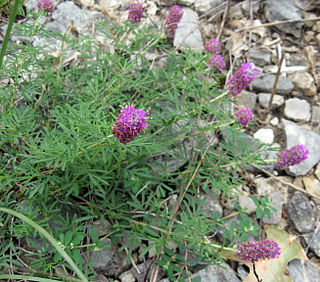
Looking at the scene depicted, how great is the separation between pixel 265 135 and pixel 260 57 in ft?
4.57

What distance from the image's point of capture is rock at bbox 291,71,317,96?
435cm

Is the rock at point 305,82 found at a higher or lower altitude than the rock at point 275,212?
higher

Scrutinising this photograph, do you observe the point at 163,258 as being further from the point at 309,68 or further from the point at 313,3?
the point at 313,3

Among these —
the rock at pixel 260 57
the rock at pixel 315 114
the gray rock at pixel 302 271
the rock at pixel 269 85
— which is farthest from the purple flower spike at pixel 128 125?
the rock at pixel 260 57

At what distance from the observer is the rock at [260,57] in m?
4.63

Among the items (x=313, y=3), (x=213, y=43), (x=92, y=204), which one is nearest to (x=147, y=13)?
(x=213, y=43)

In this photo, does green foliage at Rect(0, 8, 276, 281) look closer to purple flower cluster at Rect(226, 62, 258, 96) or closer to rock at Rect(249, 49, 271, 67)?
purple flower cluster at Rect(226, 62, 258, 96)

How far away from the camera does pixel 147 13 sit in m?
4.61

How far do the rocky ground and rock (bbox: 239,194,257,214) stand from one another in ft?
0.04

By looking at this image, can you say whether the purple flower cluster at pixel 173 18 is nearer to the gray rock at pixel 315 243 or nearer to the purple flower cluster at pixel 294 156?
the purple flower cluster at pixel 294 156

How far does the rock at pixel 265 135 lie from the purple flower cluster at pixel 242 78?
1.25 metres

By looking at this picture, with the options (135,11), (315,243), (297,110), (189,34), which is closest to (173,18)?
(135,11)

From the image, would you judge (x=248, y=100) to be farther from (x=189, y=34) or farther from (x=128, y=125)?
(x=128, y=125)

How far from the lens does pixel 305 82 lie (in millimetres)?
4383
